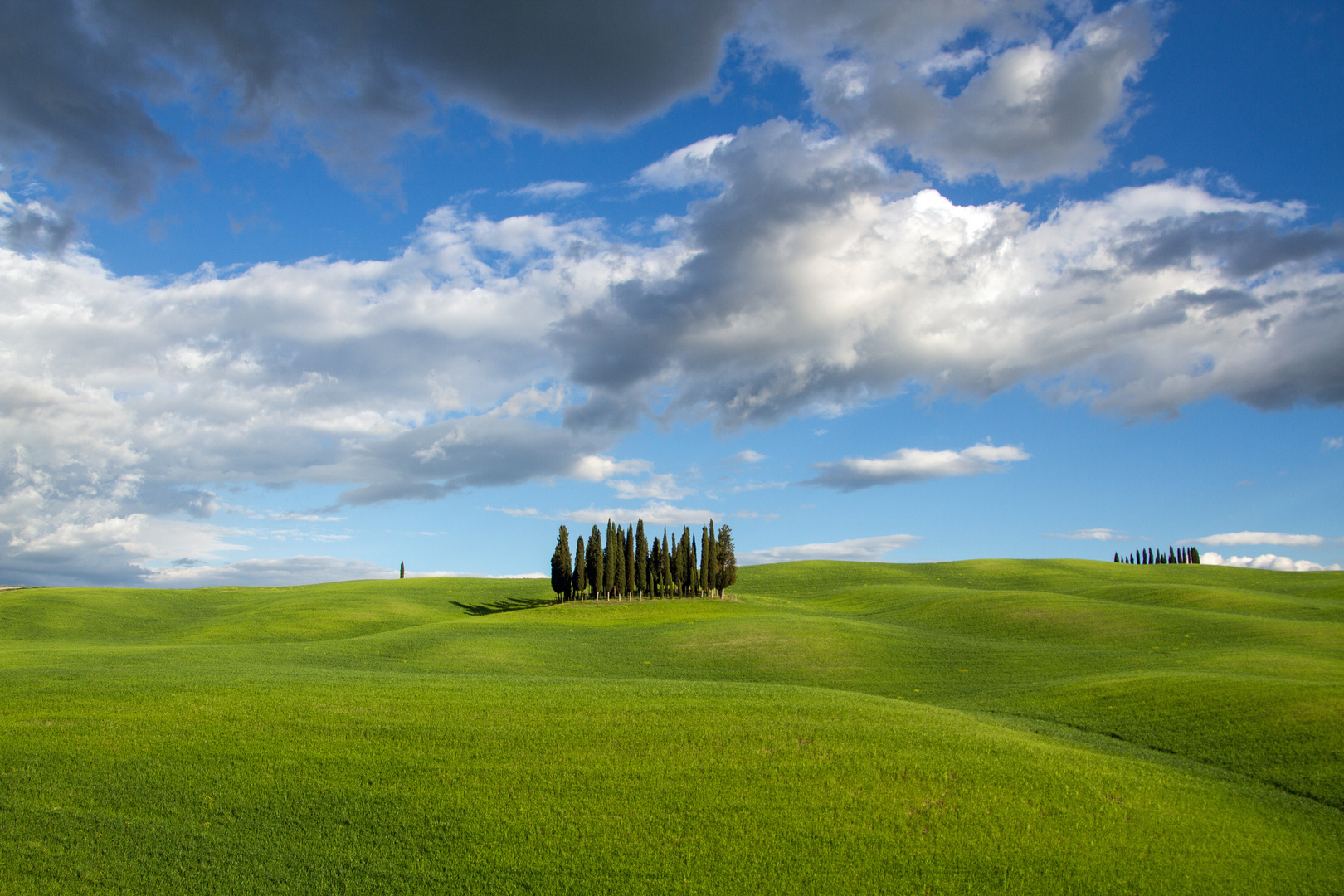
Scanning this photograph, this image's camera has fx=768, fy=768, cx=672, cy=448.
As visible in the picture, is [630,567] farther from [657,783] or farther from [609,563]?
[657,783]

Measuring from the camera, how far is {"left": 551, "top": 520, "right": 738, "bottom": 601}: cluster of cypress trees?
7794cm

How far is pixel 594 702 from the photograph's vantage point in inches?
861

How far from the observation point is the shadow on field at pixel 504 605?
75438 millimetres

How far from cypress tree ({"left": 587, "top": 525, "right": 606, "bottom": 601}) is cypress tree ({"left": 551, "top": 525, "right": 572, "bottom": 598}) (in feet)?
10.1

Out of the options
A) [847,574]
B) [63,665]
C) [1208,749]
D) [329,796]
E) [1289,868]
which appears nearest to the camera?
[1289,868]

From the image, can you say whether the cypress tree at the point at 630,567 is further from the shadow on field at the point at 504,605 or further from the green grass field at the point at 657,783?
the green grass field at the point at 657,783

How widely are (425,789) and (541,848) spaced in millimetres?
3347

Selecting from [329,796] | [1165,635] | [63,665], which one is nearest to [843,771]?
[329,796]

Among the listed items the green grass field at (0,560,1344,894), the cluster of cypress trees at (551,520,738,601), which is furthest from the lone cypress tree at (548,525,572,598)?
the green grass field at (0,560,1344,894)

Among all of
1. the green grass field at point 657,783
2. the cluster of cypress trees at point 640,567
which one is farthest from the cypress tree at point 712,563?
the green grass field at point 657,783

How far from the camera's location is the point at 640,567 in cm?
8012

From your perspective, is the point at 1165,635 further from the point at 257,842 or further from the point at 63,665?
the point at 63,665

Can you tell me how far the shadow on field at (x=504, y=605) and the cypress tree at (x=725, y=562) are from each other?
17.9 m

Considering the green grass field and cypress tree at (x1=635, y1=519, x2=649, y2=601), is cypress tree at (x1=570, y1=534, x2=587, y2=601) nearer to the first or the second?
cypress tree at (x1=635, y1=519, x2=649, y2=601)
